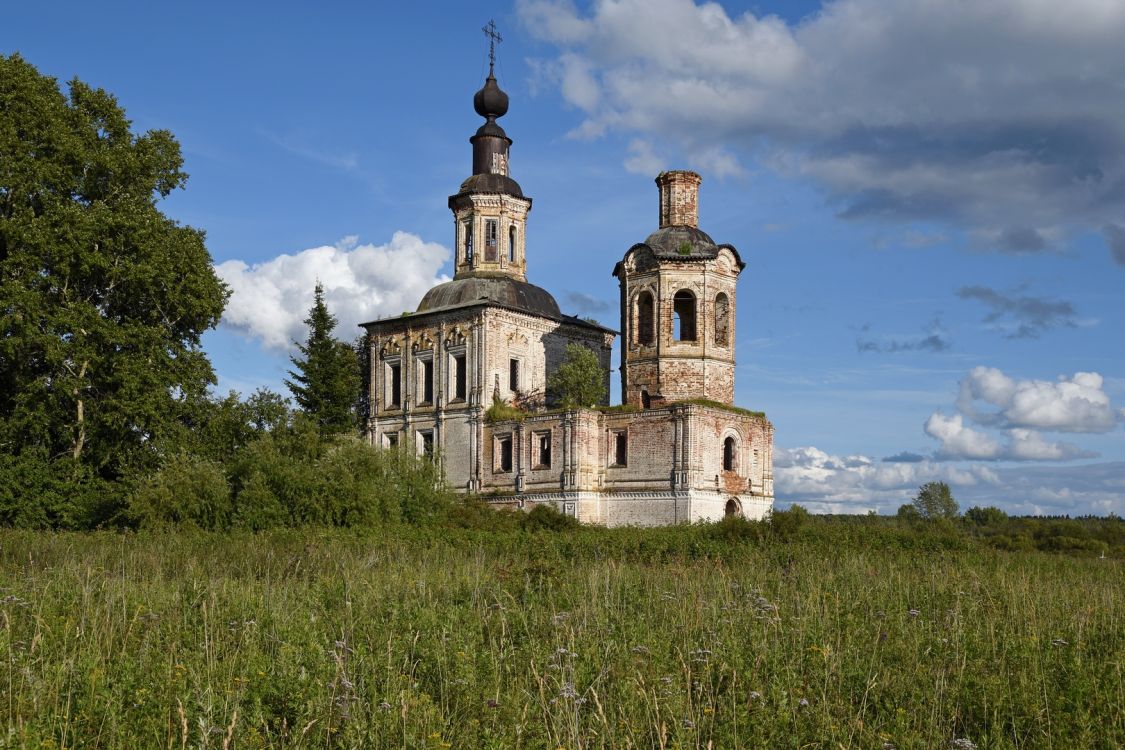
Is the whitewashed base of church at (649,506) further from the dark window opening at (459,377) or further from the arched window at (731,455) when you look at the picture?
the dark window opening at (459,377)

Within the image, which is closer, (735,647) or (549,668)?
(549,668)

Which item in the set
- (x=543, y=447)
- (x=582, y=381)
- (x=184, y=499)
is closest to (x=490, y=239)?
(x=582, y=381)

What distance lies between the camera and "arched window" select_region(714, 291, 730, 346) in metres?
36.3

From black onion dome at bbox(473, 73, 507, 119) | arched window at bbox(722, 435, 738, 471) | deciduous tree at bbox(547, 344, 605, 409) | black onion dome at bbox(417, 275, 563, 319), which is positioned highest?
black onion dome at bbox(473, 73, 507, 119)

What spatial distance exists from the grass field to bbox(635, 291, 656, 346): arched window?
24.7 metres

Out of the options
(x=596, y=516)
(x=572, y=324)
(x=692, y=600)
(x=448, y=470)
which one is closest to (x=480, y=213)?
(x=572, y=324)

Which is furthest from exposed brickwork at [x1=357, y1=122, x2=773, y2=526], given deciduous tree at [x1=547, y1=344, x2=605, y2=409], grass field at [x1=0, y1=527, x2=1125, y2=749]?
grass field at [x1=0, y1=527, x2=1125, y2=749]

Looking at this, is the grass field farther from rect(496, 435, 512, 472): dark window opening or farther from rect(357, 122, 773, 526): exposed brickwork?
rect(496, 435, 512, 472): dark window opening

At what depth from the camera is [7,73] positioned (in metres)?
28.4

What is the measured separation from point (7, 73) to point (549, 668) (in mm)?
27694

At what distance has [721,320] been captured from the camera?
36.6 m

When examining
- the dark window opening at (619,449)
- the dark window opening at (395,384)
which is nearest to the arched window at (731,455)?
the dark window opening at (619,449)

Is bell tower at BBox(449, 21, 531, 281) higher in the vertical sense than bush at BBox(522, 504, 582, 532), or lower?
higher

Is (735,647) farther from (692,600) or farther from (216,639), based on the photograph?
(216,639)
